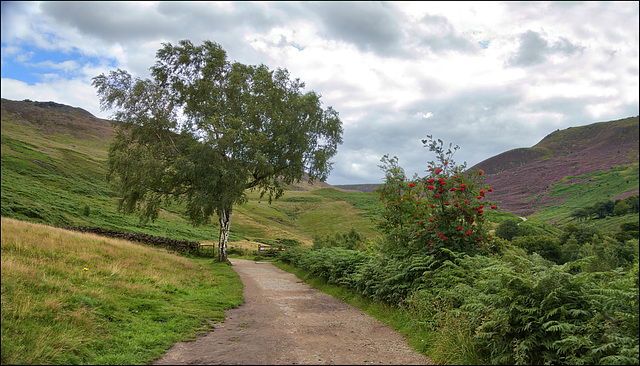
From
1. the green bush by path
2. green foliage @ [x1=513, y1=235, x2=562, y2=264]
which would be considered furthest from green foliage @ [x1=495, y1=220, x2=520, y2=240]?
the green bush by path

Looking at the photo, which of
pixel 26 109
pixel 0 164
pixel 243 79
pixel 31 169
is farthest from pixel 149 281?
pixel 26 109

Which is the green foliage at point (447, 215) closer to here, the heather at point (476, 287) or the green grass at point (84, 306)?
the heather at point (476, 287)

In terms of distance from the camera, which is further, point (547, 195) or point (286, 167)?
point (547, 195)

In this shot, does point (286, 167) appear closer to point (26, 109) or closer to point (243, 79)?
point (243, 79)

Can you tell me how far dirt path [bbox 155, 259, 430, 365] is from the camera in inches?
239

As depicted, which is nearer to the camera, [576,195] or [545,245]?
[576,195]

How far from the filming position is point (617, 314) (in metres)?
4.62

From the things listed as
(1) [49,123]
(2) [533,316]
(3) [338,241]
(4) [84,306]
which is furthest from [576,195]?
(1) [49,123]

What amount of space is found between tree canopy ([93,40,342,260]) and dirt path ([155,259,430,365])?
14.9 m

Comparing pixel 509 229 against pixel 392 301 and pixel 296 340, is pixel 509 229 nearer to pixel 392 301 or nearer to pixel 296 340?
pixel 392 301

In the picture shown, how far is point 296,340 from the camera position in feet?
24.1

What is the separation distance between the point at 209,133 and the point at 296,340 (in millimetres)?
21500

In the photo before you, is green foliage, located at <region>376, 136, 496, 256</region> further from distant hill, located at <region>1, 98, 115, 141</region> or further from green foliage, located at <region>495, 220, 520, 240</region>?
distant hill, located at <region>1, 98, 115, 141</region>

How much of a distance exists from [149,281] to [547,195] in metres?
45.4
